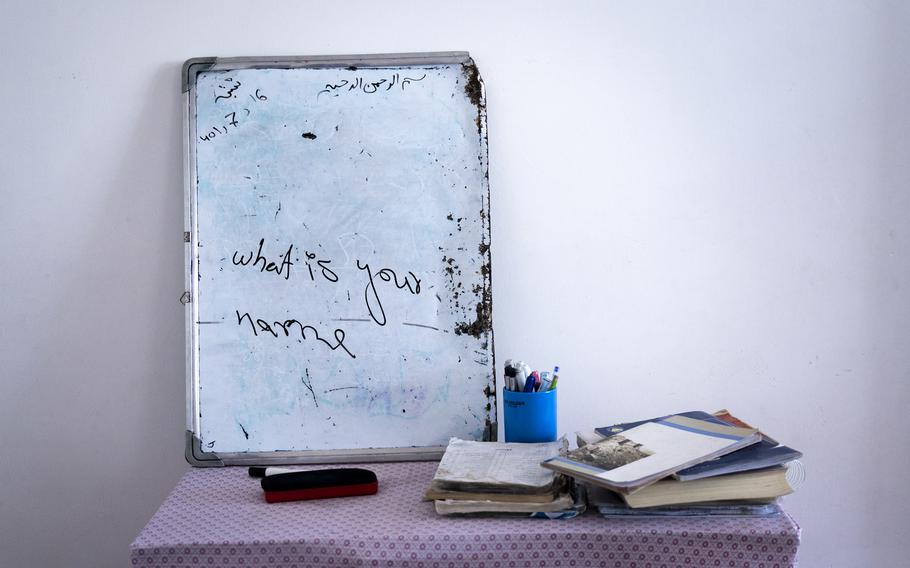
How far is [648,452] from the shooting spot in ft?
3.55

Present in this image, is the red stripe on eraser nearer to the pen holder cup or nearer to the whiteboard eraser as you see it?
the whiteboard eraser

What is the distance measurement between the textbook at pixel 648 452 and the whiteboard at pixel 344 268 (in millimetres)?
320

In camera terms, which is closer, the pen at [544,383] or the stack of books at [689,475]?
the stack of books at [689,475]

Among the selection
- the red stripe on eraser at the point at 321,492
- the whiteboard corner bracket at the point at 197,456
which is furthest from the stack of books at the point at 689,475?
the whiteboard corner bracket at the point at 197,456

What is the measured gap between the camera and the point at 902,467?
147 cm

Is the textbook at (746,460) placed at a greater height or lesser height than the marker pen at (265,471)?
greater

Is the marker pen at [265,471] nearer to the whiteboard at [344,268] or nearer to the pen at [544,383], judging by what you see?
the whiteboard at [344,268]

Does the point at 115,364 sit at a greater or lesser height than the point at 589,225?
lesser

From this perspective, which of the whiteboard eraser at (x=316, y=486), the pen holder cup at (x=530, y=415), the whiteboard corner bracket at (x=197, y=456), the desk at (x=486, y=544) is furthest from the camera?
the whiteboard corner bracket at (x=197, y=456)

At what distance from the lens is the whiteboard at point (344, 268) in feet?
4.55

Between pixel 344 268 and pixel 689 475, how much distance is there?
2.31ft

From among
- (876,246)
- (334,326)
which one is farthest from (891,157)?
(334,326)

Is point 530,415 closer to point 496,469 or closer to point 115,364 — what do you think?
point 496,469

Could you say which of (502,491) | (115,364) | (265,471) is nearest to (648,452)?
(502,491)
